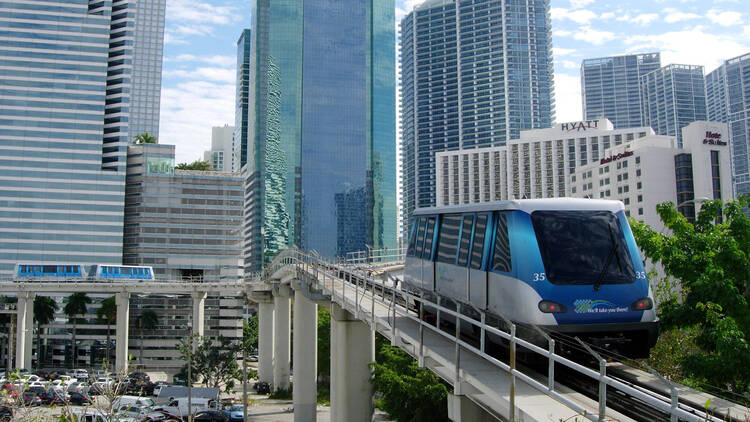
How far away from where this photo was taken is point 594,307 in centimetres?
1194

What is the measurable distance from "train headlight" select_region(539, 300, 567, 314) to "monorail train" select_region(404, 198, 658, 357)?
19mm

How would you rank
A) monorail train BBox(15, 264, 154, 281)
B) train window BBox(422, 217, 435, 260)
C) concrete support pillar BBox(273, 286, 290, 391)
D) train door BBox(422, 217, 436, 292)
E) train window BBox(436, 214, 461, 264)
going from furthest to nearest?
monorail train BBox(15, 264, 154, 281) → concrete support pillar BBox(273, 286, 290, 391) → train window BBox(422, 217, 435, 260) → train door BBox(422, 217, 436, 292) → train window BBox(436, 214, 461, 264)

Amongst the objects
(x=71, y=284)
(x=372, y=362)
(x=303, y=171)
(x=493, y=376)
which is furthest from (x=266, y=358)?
(x=303, y=171)

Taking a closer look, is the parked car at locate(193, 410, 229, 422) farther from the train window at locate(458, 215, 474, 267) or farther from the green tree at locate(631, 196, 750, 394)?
the green tree at locate(631, 196, 750, 394)

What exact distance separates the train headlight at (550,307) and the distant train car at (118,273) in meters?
86.1

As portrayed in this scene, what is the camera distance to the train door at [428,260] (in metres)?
17.8

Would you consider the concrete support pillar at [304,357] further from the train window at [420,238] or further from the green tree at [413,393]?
the train window at [420,238]

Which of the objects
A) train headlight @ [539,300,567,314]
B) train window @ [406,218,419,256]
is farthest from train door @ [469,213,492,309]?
train window @ [406,218,419,256]

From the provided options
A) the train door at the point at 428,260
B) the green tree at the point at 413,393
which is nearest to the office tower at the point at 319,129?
the green tree at the point at 413,393

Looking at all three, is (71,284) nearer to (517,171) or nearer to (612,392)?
(612,392)

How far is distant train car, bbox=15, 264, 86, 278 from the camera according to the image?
87.2 metres

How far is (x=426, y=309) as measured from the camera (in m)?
18.2

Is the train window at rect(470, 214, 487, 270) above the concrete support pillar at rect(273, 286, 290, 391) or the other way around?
above

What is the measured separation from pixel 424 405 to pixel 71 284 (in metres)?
66.5
